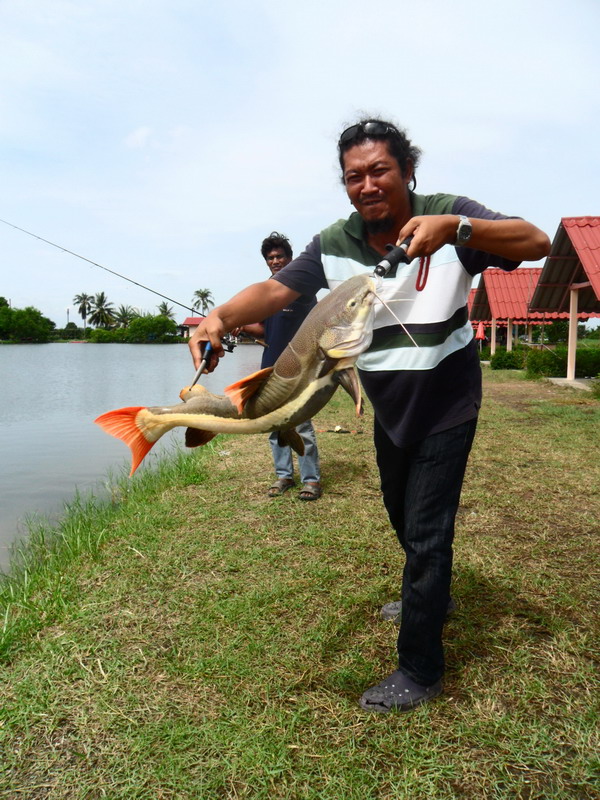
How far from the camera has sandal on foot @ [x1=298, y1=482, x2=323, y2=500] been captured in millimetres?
5480

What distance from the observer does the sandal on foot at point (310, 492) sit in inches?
216

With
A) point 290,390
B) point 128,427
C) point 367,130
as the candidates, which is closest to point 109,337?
point 128,427

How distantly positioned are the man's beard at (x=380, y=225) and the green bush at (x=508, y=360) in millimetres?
21713

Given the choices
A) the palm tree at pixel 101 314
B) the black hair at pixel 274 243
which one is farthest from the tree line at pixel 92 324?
the black hair at pixel 274 243

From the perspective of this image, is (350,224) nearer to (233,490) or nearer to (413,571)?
(413,571)

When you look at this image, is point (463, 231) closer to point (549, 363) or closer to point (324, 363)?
point (324, 363)

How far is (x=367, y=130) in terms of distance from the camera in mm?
2500

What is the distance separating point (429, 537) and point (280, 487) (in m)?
3.28

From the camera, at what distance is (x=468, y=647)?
3088 millimetres

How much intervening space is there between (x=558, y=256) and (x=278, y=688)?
1527 cm

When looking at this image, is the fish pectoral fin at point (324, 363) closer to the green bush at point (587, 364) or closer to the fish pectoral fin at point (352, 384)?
the fish pectoral fin at point (352, 384)

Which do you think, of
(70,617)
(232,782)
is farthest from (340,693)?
(70,617)

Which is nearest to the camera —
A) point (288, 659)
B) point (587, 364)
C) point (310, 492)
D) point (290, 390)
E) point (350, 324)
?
point (350, 324)

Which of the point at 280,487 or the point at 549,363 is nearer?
the point at 280,487
